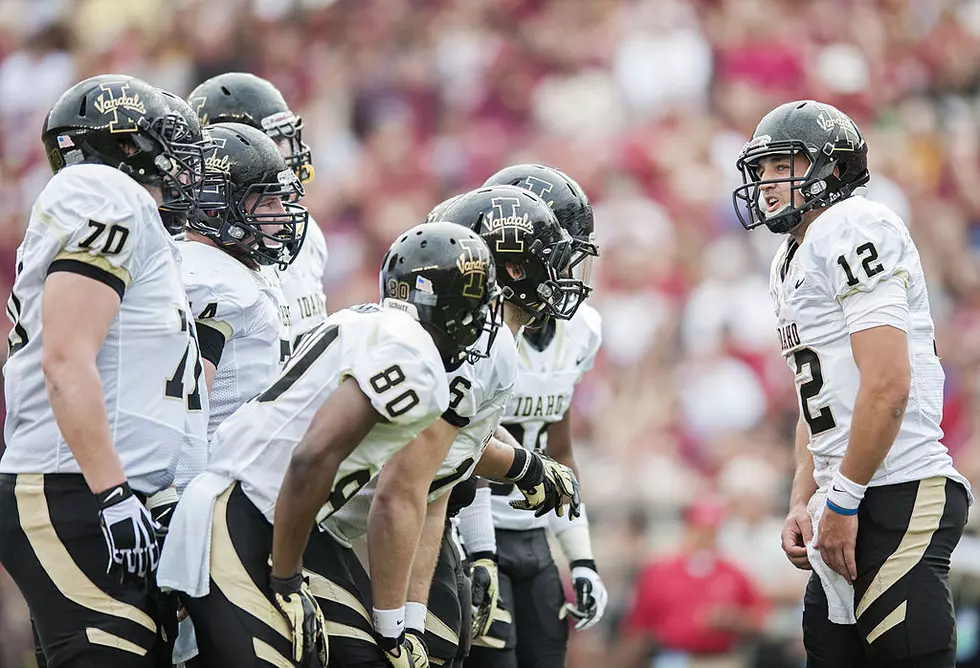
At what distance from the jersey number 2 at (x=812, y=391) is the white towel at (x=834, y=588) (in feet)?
0.79

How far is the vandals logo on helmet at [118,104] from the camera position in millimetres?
4043

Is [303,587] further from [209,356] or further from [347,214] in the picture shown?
[347,214]

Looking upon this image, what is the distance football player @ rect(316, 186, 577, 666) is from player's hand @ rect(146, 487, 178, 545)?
456 millimetres

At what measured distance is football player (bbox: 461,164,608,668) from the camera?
5.43 meters

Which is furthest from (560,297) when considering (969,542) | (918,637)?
(969,542)

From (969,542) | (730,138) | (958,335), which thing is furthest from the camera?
(730,138)

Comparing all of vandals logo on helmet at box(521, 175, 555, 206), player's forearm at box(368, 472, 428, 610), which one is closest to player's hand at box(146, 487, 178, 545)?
player's forearm at box(368, 472, 428, 610)

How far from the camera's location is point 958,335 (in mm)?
8992

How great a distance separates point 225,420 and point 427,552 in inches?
31.4

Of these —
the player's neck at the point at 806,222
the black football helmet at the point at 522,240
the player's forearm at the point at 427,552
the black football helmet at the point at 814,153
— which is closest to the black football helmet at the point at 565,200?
the black football helmet at the point at 522,240

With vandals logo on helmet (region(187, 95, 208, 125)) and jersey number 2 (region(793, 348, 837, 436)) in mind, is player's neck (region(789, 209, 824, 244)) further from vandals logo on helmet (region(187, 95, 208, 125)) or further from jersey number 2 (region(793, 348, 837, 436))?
vandals logo on helmet (region(187, 95, 208, 125))

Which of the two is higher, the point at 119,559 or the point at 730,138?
the point at 730,138

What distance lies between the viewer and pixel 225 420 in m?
4.18

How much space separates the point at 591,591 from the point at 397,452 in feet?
6.52
